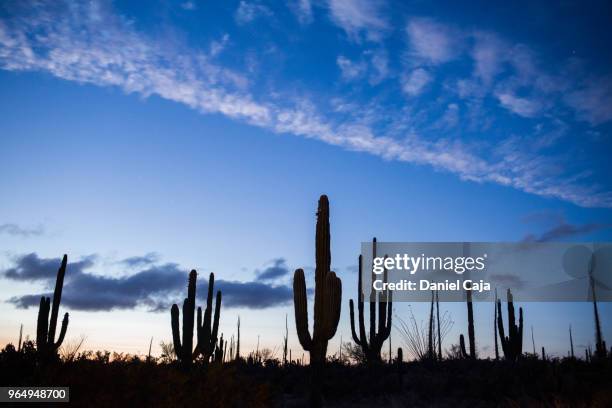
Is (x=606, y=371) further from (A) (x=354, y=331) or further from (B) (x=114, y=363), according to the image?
(B) (x=114, y=363)

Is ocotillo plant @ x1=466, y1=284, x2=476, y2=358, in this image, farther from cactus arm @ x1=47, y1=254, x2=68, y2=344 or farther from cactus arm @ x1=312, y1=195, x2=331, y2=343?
cactus arm @ x1=47, y1=254, x2=68, y2=344

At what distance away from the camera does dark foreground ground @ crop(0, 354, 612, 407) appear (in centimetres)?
895

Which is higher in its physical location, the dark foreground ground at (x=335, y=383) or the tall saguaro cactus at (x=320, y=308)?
the tall saguaro cactus at (x=320, y=308)

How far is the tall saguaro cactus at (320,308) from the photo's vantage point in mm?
12609

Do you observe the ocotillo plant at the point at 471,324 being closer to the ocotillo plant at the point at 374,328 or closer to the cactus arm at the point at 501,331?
the cactus arm at the point at 501,331

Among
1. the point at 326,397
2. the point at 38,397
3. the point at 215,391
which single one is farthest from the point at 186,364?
the point at 38,397

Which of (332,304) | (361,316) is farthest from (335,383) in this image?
(361,316)

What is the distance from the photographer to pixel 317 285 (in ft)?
42.6

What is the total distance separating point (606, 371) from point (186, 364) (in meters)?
11.8

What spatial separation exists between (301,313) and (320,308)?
495mm

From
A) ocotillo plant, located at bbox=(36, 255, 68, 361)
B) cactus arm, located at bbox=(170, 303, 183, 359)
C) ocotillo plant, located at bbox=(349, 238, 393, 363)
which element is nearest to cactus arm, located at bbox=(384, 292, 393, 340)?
ocotillo plant, located at bbox=(349, 238, 393, 363)

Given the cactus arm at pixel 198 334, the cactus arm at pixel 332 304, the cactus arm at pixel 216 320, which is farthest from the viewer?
the cactus arm at pixel 216 320

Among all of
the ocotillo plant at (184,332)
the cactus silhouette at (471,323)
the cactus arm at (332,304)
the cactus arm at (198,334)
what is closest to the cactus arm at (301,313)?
the cactus arm at (332,304)

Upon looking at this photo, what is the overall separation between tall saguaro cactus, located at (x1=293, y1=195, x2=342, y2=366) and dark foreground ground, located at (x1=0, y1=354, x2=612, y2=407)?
1634 millimetres
